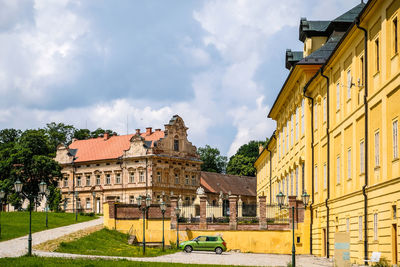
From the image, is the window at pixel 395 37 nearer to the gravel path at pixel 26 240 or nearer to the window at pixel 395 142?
the window at pixel 395 142

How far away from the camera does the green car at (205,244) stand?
42.2m

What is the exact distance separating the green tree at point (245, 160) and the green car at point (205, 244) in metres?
82.2

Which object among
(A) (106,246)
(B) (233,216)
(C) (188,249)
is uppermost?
(B) (233,216)

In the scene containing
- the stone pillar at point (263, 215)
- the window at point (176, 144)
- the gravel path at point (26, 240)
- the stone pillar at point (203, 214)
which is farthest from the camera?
the window at point (176, 144)

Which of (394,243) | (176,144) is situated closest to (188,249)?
(394,243)

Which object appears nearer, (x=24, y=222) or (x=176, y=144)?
(x=24, y=222)

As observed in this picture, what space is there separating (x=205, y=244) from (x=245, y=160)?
84.2m

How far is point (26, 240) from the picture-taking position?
42656 mm

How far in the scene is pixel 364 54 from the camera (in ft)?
85.9

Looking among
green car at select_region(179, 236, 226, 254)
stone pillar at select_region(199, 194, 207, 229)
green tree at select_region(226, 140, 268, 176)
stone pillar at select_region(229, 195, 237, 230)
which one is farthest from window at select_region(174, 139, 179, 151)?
green car at select_region(179, 236, 226, 254)

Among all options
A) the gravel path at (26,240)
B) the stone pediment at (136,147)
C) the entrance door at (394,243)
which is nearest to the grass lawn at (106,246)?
the gravel path at (26,240)

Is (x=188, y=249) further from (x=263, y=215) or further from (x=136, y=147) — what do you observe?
(x=136, y=147)

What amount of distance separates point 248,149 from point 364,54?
101349 millimetres

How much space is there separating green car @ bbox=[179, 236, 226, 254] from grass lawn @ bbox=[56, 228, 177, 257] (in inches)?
39.9
